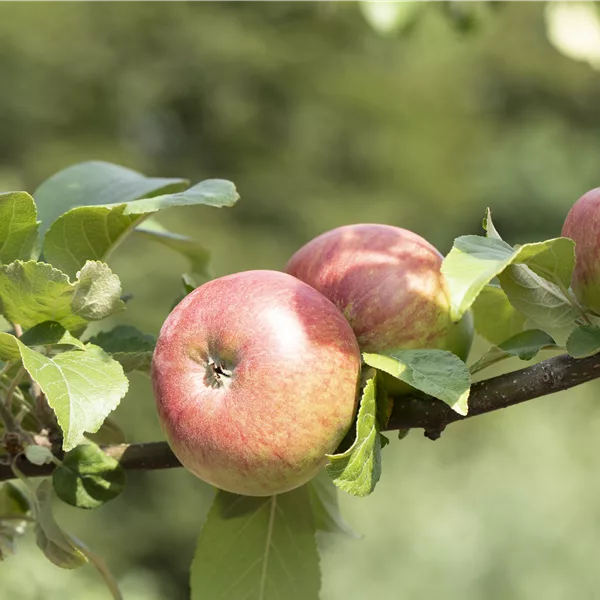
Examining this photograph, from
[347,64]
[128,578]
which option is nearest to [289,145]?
[347,64]

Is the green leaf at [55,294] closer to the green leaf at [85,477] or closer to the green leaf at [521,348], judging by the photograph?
the green leaf at [85,477]

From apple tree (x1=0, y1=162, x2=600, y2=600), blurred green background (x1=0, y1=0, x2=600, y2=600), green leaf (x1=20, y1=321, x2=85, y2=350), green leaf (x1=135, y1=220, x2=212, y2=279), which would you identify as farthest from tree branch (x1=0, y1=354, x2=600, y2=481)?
blurred green background (x1=0, y1=0, x2=600, y2=600)

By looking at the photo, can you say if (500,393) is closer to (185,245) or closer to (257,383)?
(257,383)

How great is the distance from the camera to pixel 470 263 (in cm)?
47

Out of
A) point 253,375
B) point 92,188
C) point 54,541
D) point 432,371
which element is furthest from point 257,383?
point 92,188

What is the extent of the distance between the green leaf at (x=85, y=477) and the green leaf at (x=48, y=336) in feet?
0.28

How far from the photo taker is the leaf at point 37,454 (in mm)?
598

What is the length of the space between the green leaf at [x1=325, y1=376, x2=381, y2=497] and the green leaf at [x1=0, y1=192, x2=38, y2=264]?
0.91 ft

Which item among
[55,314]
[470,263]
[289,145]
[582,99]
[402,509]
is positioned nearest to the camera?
[470,263]

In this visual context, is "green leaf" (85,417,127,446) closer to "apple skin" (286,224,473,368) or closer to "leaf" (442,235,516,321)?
"apple skin" (286,224,473,368)

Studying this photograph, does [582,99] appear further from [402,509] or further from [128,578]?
[128,578]

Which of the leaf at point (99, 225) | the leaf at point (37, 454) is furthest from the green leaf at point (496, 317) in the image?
the leaf at point (37, 454)

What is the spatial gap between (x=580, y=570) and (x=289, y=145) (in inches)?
130

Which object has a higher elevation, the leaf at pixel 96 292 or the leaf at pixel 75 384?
the leaf at pixel 96 292
